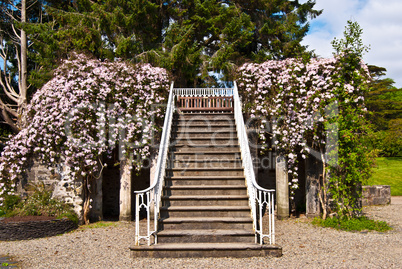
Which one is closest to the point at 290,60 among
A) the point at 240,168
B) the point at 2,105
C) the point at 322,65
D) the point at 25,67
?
the point at 322,65

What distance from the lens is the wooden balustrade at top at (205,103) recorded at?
10.2 meters

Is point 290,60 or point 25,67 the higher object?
point 25,67

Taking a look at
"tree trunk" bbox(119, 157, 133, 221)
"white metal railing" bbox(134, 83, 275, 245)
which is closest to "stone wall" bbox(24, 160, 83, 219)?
"tree trunk" bbox(119, 157, 133, 221)

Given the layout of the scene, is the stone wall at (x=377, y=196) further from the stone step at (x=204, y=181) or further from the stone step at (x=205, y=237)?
the stone step at (x=205, y=237)

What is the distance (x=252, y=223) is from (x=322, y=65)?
458 centimetres

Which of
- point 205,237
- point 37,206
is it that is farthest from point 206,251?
point 37,206

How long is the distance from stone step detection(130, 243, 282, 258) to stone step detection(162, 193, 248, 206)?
3.87ft

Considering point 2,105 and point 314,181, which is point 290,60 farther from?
point 2,105

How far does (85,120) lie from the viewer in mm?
8203

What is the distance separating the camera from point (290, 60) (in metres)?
8.67

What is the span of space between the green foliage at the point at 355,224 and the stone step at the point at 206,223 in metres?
2.96

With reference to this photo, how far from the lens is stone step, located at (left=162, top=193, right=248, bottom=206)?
247 inches

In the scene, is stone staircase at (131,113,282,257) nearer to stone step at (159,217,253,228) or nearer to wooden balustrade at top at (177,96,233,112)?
stone step at (159,217,253,228)

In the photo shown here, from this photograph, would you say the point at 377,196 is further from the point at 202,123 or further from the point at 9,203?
the point at 9,203
